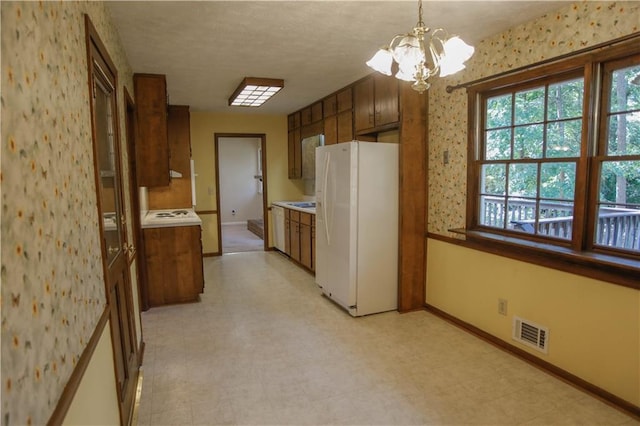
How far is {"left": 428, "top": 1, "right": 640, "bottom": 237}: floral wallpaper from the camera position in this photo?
226 centimetres

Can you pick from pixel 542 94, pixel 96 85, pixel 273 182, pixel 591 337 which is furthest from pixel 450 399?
pixel 273 182

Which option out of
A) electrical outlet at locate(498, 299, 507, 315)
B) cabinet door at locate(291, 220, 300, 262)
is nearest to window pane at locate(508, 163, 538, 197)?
electrical outlet at locate(498, 299, 507, 315)

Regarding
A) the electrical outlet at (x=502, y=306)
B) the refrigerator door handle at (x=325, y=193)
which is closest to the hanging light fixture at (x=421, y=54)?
the electrical outlet at (x=502, y=306)

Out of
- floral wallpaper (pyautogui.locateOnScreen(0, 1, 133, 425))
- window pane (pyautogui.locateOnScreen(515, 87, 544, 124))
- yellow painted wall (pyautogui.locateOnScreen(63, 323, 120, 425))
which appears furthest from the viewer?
window pane (pyautogui.locateOnScreen(515, 87, 544, 124))

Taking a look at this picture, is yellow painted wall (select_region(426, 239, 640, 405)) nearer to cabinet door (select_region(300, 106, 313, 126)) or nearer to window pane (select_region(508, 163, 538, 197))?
window pane (select_region(508, 163, 538, 197))

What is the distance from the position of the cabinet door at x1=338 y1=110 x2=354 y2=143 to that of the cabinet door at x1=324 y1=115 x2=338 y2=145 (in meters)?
0.06

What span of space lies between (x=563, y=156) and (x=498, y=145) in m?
0.55

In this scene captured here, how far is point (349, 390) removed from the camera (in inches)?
96.8

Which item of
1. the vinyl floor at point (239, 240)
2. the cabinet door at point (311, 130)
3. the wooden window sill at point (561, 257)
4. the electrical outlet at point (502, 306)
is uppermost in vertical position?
the cabinet door at point (311, 130)

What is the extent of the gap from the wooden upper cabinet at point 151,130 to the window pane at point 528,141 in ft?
10.6

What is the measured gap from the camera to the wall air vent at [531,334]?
268 cm

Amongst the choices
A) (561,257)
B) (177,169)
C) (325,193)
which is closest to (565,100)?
(561,257)

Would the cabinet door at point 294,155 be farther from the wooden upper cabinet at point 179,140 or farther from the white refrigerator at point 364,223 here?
the white refrigerator at point 364,223

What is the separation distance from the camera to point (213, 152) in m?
6.44
